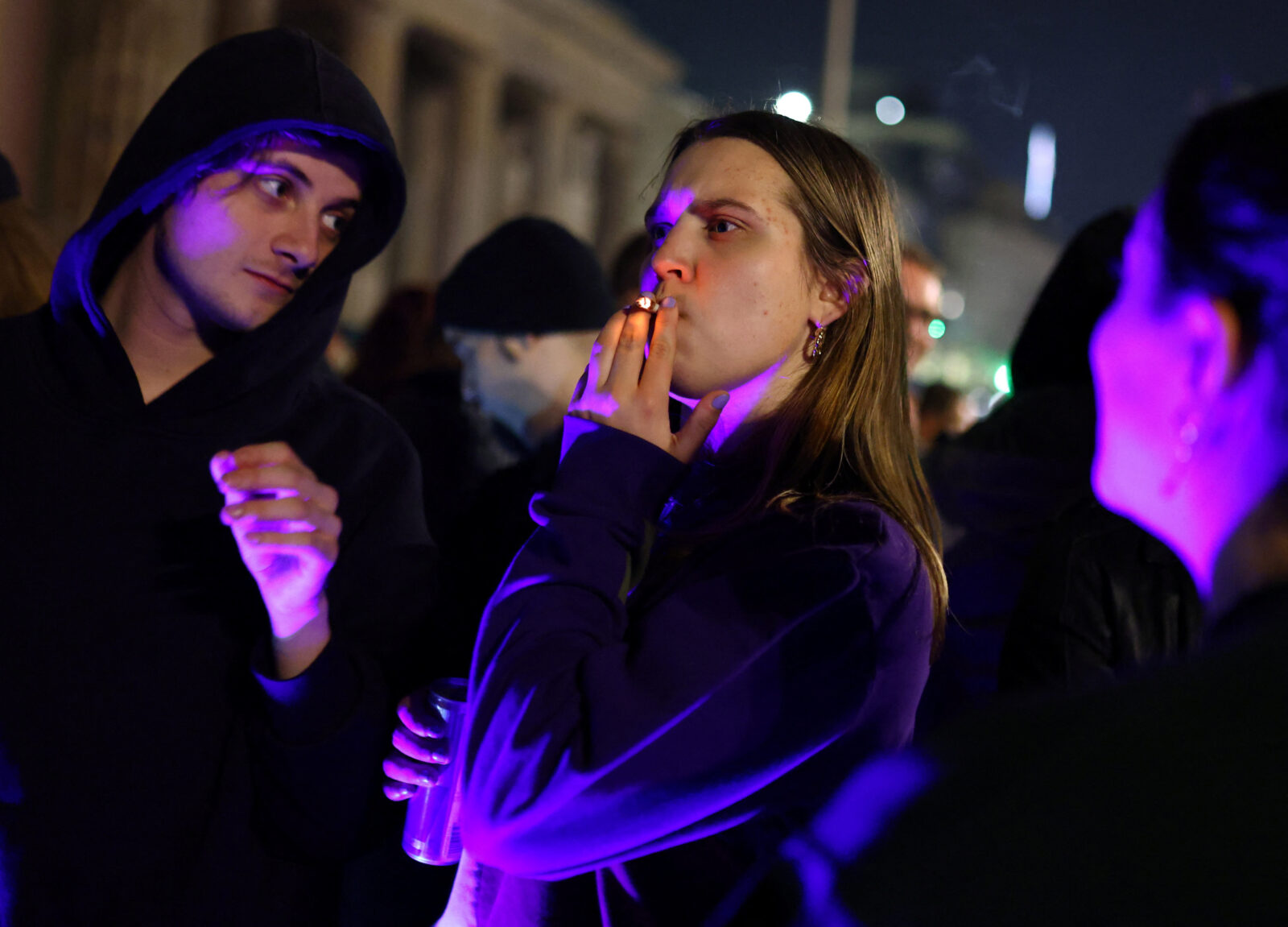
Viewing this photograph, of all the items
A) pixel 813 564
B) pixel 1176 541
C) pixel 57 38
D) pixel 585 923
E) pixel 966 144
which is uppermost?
pixel 966 144

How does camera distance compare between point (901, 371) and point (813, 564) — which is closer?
point (813, 564)

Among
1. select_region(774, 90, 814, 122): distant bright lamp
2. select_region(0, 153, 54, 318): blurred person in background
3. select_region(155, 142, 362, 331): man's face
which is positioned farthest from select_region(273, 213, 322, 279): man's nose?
select_region(774, 90, 814, 122): distant bright lamp

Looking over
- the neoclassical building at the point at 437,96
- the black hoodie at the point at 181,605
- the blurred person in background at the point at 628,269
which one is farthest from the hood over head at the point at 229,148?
the neoclassical building at the point at 437,96

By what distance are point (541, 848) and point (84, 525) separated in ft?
4.21

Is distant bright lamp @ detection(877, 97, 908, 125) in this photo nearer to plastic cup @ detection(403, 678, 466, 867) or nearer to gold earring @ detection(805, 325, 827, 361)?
gold earring @ detection(805, 325, 827, 361)

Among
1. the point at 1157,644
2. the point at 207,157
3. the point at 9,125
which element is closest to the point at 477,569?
the point at 207,157

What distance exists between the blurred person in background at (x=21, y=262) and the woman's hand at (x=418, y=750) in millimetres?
1794

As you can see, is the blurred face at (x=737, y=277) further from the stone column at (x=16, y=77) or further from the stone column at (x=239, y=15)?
the stone column at (x=239, y=15)

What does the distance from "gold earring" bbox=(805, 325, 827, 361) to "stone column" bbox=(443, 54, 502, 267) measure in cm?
2536

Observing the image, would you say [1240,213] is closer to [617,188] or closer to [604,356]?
[604,356]

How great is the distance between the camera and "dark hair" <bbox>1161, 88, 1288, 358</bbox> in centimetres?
85

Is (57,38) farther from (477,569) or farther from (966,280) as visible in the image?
(966,280)

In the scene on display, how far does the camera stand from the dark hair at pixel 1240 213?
2.79 ft

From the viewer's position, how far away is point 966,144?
40.2 meters
